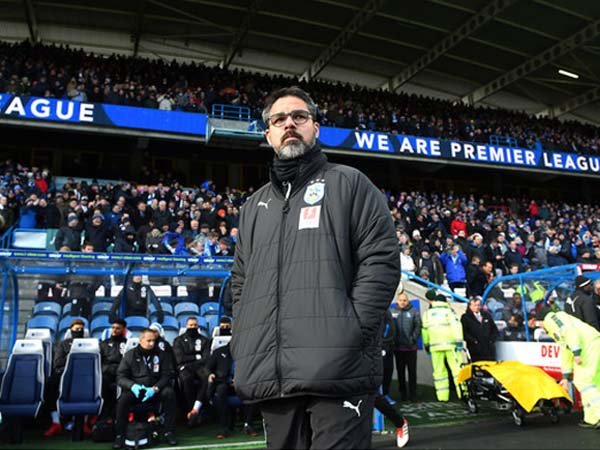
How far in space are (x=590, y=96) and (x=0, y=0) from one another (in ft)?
101

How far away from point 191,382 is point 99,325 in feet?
7.28

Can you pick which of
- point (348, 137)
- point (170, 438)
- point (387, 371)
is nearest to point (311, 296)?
point (170, 438)

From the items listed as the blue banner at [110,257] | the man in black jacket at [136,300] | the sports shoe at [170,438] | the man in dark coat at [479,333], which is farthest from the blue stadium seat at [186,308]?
the man in dark coat at [479,333]

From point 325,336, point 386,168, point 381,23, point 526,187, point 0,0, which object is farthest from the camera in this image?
point 526,187

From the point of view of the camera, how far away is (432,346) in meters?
8.59

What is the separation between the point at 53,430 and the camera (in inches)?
260

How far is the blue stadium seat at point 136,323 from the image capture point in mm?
8617

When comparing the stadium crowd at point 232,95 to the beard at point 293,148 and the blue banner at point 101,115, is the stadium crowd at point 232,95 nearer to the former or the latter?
the blue banner at point 101,115

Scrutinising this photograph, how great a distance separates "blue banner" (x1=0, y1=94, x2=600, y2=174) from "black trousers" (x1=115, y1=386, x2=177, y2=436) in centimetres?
1343

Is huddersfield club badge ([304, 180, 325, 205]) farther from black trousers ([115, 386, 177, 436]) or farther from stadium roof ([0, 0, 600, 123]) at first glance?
stadium roof ([0, 0, 600, 123])

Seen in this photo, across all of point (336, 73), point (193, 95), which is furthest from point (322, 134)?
point (336, 73)

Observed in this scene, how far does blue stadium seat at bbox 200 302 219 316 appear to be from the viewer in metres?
9.07

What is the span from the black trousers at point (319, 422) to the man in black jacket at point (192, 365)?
5.44m

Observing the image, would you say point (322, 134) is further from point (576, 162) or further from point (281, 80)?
point (576, 162)
